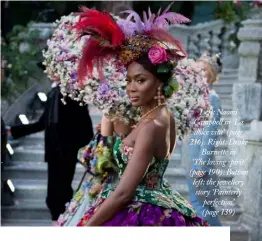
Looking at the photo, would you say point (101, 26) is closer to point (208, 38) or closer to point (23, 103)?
point (23, 103)

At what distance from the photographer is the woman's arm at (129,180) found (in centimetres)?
343

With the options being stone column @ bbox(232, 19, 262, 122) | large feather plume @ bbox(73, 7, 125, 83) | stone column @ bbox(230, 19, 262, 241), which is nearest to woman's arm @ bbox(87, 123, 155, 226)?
large feather plume @ bbox(73, 7, 125, 83)

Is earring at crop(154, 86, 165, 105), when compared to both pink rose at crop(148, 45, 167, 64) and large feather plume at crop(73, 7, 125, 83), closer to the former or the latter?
pink rose at crop(148, 45, 167, 64)

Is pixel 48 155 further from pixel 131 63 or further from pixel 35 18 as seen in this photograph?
pixel 35 18

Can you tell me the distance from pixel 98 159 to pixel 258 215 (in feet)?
4.10

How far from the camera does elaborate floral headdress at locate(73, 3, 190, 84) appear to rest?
373 cm

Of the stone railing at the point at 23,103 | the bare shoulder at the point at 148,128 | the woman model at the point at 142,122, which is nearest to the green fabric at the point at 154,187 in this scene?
the woman model at the point at 142,122

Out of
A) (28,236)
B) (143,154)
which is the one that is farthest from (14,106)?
(143,154)

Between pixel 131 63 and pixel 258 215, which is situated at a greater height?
pixel 131 63

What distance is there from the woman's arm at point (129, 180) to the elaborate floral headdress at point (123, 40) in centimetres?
37

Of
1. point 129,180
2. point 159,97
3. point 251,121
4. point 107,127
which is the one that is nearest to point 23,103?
point 251,121

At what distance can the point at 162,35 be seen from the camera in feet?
12.6

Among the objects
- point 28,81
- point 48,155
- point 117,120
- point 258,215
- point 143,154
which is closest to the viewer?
point 143,154

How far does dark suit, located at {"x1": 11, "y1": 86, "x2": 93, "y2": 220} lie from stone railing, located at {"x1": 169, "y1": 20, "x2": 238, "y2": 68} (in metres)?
3.75
